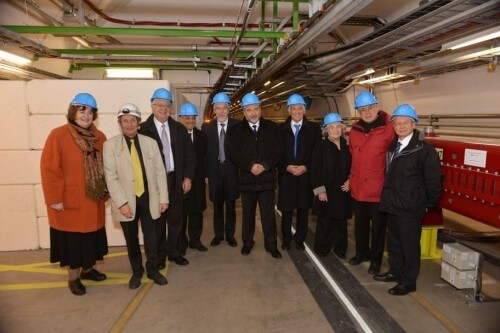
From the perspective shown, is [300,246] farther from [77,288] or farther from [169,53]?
[169,53]

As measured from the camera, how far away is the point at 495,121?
4.12 meters

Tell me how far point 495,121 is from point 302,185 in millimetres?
2684

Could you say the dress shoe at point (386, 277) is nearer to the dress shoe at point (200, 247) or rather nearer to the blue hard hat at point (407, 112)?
the blue hard hat at point (407, 112)

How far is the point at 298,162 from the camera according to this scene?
3.76 metres

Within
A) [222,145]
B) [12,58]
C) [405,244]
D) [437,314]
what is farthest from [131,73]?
[437,314]

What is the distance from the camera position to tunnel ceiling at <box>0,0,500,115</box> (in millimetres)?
3059

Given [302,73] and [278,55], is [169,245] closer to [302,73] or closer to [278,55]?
[278,55]

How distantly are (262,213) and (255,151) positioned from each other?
74 centimetres

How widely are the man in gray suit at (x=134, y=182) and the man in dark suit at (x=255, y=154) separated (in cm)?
96

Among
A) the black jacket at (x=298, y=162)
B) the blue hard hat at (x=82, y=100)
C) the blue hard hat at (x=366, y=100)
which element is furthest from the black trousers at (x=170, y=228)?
the blue hard hat at (x=366, y=100)

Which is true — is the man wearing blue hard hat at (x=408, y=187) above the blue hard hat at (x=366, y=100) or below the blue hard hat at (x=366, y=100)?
below

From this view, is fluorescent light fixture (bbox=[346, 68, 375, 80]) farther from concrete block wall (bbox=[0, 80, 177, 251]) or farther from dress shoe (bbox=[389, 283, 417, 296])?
dress shoe (bbox=[389, 283, 417, 296])

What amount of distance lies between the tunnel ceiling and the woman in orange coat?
78.9 inches

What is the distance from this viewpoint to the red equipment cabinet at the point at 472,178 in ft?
8.70
